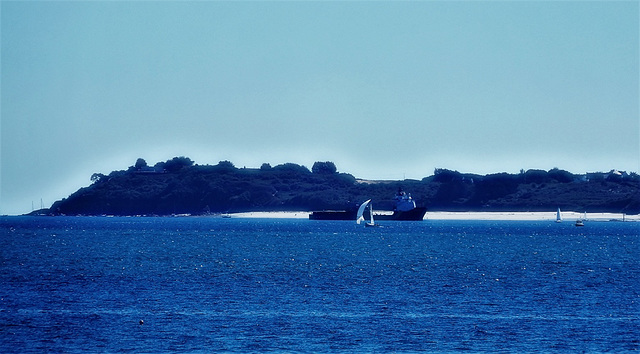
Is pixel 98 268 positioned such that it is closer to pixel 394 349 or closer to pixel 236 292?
pixel 236 292

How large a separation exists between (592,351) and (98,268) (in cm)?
4904

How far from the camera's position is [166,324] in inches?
1746

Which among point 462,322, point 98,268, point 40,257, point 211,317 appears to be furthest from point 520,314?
point 40,257

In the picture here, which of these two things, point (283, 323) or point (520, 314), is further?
point (520, 314)

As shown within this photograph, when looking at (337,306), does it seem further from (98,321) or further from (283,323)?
(98,321)

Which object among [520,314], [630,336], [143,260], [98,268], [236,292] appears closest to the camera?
[630,336]

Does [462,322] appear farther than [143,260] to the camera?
No

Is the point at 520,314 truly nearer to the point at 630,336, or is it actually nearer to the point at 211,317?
the point at 630,336

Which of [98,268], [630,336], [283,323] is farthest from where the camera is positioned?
[98,268]

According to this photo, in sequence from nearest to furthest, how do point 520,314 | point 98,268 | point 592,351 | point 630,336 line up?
point 592,351 < point 630,336 < point 520,314 < point 98,268

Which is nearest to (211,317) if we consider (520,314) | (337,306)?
(337,306)

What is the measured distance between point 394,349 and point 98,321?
15.2 metres

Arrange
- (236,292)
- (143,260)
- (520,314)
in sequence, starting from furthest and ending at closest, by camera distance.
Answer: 1. (143,260)
2. (236,292)
3. (520,314)

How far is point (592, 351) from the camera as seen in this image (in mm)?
38375
